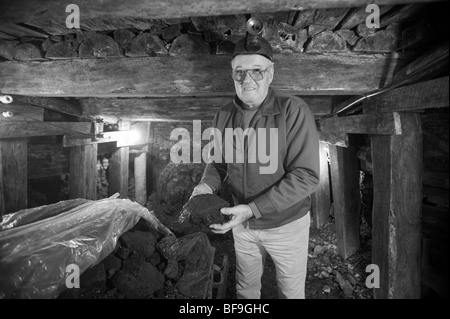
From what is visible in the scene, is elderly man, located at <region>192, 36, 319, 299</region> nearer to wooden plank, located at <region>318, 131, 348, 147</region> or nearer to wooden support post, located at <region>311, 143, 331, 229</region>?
wooden plank, located at <region>318, 131, 348, 147</region>

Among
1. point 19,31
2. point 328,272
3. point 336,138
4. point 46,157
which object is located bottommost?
point 328,272

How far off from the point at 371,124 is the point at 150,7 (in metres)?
2.37

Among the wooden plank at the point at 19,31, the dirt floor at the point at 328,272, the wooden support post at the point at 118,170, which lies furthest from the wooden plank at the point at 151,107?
the dirt floor at the point at 328,272

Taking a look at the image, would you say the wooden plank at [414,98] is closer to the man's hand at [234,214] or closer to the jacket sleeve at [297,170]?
the jacket sleeve at [297,170]

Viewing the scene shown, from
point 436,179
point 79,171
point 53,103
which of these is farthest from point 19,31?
point 436,179

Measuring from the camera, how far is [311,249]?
4.77 meters

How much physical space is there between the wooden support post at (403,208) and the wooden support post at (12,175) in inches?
184

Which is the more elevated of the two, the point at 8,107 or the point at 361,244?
the point at 8,107

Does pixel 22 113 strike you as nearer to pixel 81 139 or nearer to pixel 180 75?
pixel 81 139

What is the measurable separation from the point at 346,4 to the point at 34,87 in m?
3.28

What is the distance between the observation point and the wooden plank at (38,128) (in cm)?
329

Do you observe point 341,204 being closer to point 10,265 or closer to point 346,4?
point 346,4

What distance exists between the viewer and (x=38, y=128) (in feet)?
11.8
